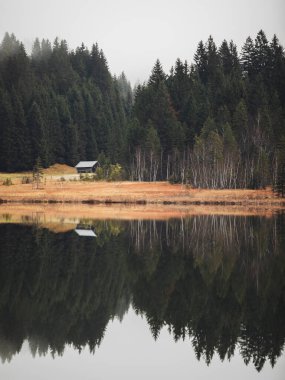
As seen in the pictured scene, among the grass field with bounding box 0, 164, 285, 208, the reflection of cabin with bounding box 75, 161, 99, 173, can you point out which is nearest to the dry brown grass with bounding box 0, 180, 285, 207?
the grass field with bounding box 0, 164, 285, 208

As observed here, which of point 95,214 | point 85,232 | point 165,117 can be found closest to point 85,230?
point 85,232

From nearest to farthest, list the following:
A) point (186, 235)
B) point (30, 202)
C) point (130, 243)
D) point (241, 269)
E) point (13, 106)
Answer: point (241, 269), point (130, 243), point (186, 235), point (30, 202), point (13, 106)

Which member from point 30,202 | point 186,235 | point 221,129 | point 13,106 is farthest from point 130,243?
point 13,106

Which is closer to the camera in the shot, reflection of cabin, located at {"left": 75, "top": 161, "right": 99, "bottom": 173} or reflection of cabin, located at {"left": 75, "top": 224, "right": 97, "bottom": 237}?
reflection of cabin, located at {"left": 75, "top": 224, "right": 97, "bottom": 237}

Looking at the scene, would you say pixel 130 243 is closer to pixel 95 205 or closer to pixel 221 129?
pixel 95 205

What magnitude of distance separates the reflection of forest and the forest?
45879 millimetres

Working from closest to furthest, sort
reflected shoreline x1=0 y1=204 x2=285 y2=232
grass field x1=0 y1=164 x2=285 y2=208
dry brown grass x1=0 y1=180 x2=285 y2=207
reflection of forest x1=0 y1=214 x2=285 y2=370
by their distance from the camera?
reflection of forest x1=0 y1=214 x2=285 y2=370 < reflected shoreline x1=0 y1=204 x2=285 y2=232 < grass field x1=0 y1=164 x2=285 y2=208 < dry brown grass x1=0 y1=180 x2=285 y2=207

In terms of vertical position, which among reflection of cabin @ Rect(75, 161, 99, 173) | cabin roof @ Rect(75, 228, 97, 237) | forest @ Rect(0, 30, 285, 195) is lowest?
cabin roof @ Rect(75, 228, 97, 237)

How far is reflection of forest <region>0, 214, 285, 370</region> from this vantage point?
16.4 meters

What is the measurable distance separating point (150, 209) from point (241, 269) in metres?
41.0

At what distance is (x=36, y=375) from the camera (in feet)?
45.8

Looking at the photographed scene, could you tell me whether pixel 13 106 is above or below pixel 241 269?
above

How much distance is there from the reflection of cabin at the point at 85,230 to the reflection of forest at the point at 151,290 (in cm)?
338

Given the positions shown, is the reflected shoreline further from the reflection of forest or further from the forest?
the forest
